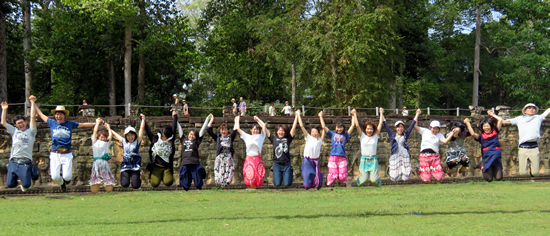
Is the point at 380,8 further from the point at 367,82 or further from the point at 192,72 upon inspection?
the point at 192,72

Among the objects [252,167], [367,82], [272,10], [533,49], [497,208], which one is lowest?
[497,208]

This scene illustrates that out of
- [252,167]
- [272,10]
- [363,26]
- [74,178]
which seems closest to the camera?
[252,167]

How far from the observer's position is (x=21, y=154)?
36.7 feet

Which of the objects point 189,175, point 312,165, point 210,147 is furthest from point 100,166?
point 210,147

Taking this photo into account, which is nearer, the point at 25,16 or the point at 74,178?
the point at 74,178

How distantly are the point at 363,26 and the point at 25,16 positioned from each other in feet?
67.5

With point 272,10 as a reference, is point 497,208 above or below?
below

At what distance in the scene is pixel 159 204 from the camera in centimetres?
2053

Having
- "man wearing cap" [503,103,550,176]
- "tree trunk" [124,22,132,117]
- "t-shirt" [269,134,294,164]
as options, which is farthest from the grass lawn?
"tree trunk" [124,22,132,117]

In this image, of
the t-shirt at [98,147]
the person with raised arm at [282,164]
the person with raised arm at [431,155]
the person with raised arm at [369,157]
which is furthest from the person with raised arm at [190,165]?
the person with raised arm at [431,155]

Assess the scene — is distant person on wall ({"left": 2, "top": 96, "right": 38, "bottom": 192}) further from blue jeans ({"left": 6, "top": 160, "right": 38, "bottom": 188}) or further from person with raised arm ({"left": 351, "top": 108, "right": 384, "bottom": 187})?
person with raised arm ({"left": 351, "top": 108, "right": 384, "bottom": 187})

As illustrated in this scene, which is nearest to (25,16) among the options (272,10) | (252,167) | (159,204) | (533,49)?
(272,10)

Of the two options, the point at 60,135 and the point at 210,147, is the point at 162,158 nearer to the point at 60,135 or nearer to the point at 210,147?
the point at 60,135

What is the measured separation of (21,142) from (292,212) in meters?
10.3
